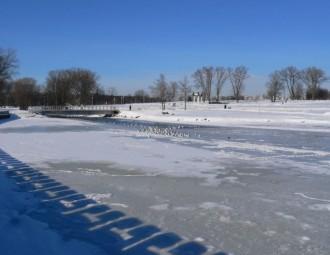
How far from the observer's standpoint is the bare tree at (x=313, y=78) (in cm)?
13412

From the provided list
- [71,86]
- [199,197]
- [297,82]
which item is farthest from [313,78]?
[199,197]

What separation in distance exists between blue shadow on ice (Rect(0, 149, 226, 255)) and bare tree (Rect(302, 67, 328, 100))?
132 m

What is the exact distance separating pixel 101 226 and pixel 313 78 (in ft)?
448

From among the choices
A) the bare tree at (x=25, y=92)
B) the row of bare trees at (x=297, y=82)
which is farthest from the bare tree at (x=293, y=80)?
the bare tree at (x=25, y=92)

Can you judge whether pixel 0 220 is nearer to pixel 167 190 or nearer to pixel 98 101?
pixel 167 190

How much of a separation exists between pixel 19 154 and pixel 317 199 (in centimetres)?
1072

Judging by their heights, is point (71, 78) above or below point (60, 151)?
above

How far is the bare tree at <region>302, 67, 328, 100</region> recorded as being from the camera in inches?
5281

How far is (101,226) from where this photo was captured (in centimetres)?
654

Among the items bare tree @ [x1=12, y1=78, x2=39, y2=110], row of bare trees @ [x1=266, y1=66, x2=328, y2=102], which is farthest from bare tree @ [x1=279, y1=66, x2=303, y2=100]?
bare tree @ [x1=12, y1=78, x2=39, y2=110]

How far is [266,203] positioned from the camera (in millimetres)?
8164

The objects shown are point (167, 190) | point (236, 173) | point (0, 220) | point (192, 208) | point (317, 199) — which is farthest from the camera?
point (236, 173)

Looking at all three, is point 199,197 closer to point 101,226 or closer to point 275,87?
point 101,226

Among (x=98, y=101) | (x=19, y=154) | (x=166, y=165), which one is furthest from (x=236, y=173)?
(x=98, y=101)
